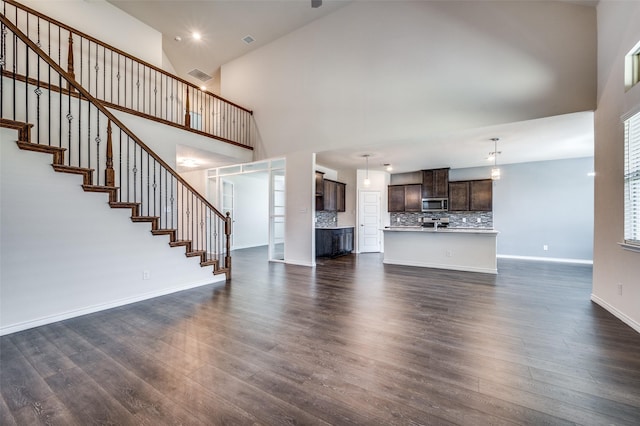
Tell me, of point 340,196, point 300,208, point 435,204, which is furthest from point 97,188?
point 435,204

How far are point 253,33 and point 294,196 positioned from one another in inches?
165

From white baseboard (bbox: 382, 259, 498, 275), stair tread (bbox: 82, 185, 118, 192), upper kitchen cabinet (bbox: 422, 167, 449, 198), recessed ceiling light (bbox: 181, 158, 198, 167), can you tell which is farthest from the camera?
upper kitchen cabinet (bbox: 422, 167, 449, 198)

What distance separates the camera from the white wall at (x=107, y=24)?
16.0 ft

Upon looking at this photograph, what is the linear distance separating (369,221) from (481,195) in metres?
3.37

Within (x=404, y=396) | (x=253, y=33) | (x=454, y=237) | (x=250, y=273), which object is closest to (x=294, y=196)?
(x=250, y=273)

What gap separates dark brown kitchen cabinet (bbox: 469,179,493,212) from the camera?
7.71 metres

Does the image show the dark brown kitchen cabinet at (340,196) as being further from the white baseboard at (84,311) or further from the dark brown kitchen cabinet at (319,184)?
the white baseboard at (84,311)

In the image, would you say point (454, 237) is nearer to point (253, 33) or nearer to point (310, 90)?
point (310, 90)

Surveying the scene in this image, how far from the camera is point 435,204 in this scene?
838cm

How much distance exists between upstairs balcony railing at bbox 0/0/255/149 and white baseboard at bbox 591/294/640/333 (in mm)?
7260

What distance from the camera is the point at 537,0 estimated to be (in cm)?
399

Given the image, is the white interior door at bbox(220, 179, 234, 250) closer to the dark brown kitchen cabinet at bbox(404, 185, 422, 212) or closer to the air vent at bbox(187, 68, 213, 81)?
the air vent at bbox(187, 68, 213, 81)

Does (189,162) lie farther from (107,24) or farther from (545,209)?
(545,209)

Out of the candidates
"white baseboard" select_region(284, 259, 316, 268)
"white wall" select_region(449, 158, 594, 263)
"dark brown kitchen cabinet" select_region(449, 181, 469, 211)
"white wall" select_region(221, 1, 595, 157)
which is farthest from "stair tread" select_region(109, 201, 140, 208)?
"white wall" select_region(449, 158, 594, 263)
